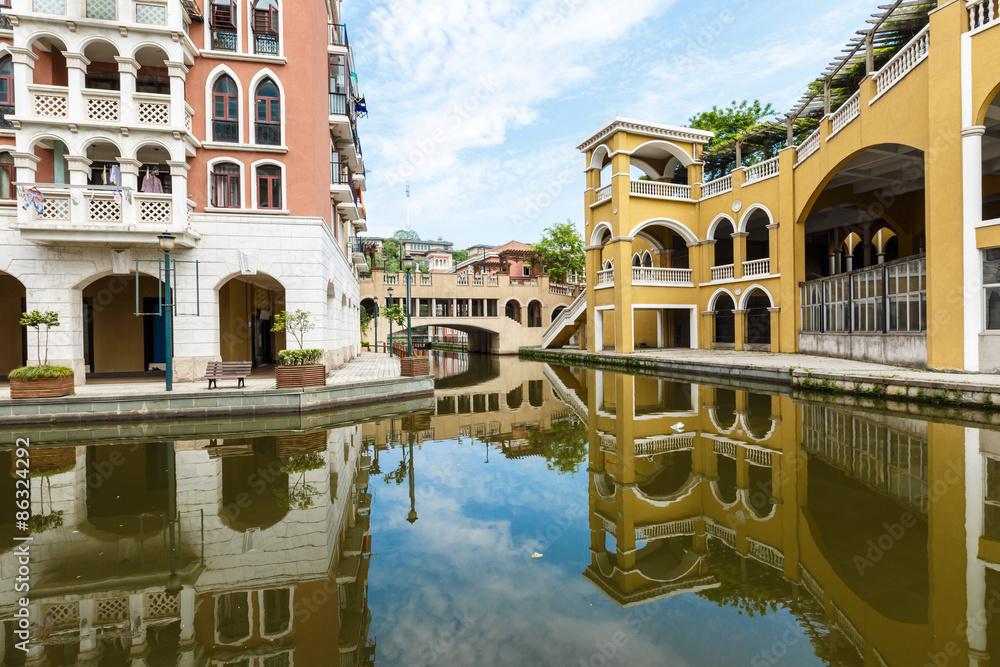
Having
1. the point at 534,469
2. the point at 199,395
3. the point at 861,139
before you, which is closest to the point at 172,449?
the point at 199,395

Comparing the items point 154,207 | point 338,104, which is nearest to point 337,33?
point 338,104

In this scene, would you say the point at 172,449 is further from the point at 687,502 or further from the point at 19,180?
the point at 19,180

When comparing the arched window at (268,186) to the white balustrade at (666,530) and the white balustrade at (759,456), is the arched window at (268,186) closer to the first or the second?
the white balustrade at (759,456)

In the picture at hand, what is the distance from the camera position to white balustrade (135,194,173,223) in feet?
45.5

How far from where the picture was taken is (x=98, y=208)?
13594 millimetres

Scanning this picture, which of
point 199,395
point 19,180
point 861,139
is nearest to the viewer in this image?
point 199,395

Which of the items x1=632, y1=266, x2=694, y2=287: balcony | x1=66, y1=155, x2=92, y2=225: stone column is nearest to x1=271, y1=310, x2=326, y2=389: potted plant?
x1=66, y1=155, x2=92, y2=225: stone column

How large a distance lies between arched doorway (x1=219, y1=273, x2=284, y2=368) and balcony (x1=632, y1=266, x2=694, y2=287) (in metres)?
17.3

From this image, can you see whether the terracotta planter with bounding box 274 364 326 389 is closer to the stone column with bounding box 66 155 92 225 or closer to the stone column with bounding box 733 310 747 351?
the stone column with bounding box 66 155 92 225

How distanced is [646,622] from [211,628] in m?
2.99

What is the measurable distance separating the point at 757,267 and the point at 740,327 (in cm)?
301

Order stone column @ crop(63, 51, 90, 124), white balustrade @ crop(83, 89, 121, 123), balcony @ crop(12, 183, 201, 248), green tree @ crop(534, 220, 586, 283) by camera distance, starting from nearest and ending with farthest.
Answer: balcony @ crop(12, 183, 201, 248) → stone column @ crop(63, 51, 90, 124) → white balustrade @ crop(83, 89, 121, 123) → green tree @ crop(534, 220, 586, 283)

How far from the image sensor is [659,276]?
27.2 meters

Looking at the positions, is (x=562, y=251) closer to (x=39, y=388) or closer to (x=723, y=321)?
(x=723, y=321)
